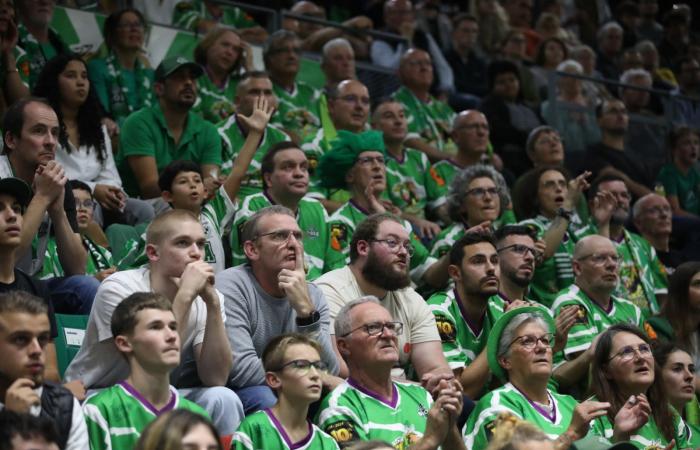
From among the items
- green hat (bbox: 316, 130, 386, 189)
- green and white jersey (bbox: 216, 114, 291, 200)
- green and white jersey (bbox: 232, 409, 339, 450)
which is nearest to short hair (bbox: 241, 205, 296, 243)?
green and white jersey (bbox: 232, 409, 339, 450)

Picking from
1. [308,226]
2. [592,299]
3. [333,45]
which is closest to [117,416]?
[308,226]

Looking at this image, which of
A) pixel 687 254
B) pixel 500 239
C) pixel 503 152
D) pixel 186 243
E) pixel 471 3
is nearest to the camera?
pixel 186 243

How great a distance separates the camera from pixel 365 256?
682 cm

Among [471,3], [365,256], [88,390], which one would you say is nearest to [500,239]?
[365,256]

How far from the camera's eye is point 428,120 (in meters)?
10.8

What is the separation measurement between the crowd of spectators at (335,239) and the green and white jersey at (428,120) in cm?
3

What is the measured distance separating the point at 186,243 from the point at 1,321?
118 centimetres

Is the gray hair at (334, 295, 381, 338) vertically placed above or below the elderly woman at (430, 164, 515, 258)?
above

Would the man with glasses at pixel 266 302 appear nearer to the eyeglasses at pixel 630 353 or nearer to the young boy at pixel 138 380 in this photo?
the young boy at pixel 138 380

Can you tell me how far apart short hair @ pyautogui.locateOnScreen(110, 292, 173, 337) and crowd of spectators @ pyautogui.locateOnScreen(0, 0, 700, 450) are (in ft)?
0.04

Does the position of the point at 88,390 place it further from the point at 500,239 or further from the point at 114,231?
the point at 500,239

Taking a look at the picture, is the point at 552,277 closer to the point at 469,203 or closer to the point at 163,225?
the point at 469,203

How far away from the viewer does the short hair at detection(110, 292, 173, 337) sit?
4957 millimetres

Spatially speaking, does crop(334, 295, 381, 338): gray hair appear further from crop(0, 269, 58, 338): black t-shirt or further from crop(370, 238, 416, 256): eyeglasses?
crop(0, 269, 58, 338): black t-shirt
